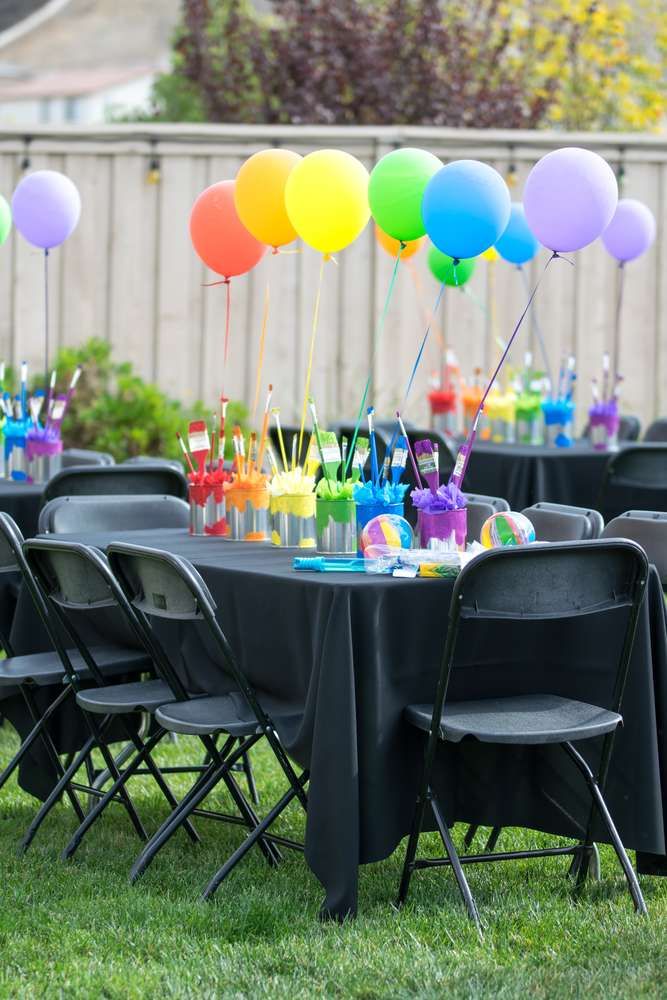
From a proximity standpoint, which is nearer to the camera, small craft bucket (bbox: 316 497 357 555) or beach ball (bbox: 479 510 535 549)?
beach ball (bbox: 479 510 535 549)

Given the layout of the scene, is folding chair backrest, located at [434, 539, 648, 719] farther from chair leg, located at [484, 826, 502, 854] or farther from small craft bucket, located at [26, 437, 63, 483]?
small craft bucket, located at [26, 437, 63, 483]

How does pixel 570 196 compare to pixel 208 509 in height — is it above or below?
above

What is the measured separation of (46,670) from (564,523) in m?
1.45

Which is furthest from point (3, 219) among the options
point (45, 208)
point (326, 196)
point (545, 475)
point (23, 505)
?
point (545, 475)

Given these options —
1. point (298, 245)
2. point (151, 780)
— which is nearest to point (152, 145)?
point (298, 245)

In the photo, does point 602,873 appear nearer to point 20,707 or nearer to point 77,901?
point 77,901

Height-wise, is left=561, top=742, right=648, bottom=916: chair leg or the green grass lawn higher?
left=561, top=742, right=648, bottom=916: chair leg

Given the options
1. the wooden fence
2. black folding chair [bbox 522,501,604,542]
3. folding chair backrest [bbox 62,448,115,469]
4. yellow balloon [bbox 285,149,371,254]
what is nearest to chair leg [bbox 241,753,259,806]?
black folding chair [bbox 522,501,604,542]

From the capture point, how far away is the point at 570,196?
4.09 metres

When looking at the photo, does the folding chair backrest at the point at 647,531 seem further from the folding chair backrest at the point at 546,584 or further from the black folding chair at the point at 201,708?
the black folding chair at the point at 201,708

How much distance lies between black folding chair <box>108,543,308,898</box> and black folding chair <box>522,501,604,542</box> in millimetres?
1009

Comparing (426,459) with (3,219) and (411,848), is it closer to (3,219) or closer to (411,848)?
(411,848)

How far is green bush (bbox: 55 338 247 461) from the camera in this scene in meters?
9.06

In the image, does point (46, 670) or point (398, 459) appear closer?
point (398, 459)
